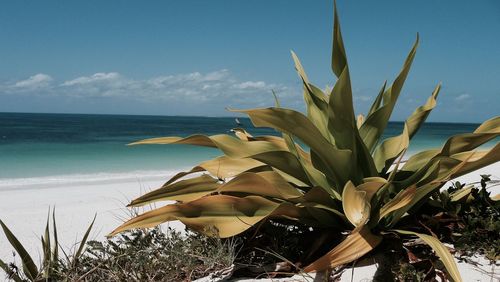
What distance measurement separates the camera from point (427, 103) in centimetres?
298

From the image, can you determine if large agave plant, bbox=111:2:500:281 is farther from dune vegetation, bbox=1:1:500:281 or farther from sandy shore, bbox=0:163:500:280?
sandy shore, bbox=0:163:500:280

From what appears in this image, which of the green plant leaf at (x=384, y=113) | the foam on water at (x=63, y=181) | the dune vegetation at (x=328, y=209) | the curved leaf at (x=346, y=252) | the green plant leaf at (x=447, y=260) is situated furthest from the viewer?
the foam on water at (x=63, y=181)

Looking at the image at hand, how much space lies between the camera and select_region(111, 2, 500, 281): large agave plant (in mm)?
2217

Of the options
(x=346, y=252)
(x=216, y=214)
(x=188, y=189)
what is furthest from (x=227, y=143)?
(x=346, y=252)

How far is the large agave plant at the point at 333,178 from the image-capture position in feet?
7.27

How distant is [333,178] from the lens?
104 inches

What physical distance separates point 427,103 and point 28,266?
2.48 m

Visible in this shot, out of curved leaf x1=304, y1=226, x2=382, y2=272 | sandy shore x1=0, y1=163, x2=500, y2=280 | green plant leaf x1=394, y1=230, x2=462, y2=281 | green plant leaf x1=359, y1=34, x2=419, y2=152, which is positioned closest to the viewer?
green plant leaf x1=394, y1=230, x2=462, y2=281

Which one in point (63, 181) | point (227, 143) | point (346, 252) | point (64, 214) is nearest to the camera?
point (346, 252)

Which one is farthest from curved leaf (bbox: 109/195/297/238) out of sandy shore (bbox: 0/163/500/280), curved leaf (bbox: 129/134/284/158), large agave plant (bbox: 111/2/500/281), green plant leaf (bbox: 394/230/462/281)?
sandy shore (bbox: 0/163/500/280)

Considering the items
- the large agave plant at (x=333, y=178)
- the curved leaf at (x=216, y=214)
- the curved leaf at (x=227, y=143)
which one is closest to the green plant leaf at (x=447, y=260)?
the large agave plant at (x=333, y=178)

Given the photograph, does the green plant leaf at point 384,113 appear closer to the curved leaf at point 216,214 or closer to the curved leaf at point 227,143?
the curved leaf at point 227,143

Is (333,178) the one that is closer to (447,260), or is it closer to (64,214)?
(447,260)

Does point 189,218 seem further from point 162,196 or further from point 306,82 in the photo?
point 306,82
